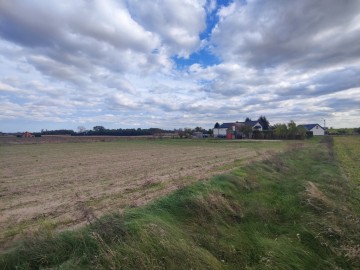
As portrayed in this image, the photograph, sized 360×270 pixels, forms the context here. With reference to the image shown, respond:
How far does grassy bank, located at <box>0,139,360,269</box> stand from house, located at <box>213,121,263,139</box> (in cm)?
8743

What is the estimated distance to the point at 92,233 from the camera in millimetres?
5242

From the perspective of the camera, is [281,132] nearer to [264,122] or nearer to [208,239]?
[264,122]

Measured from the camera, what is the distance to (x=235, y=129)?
4269 inches

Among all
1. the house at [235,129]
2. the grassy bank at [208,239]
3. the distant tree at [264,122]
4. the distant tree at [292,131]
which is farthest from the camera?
the distant tree at [264,122]

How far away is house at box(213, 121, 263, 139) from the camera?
94562mm

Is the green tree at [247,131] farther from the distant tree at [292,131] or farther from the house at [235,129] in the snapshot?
the distant tree at [292,131]

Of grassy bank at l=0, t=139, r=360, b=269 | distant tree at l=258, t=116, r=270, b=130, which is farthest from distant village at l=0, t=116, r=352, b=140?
grassy bank at l=0, t=139, r=360, b=269

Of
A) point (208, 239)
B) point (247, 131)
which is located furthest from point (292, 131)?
point (208, 239)

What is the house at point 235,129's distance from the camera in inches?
3723

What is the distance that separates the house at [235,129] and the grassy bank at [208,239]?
87431 mm

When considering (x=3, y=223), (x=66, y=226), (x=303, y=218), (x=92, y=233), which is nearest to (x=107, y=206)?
(x=66, y=226)

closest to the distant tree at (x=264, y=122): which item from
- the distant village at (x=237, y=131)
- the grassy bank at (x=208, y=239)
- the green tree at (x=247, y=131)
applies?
the distant village at (x=237, y=131)

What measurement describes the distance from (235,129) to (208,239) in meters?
105

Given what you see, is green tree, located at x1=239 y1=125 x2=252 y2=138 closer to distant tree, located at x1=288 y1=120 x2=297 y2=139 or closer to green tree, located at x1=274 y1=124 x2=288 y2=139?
green tree, located at x1=274 y1=124 x2=288 y2=139
